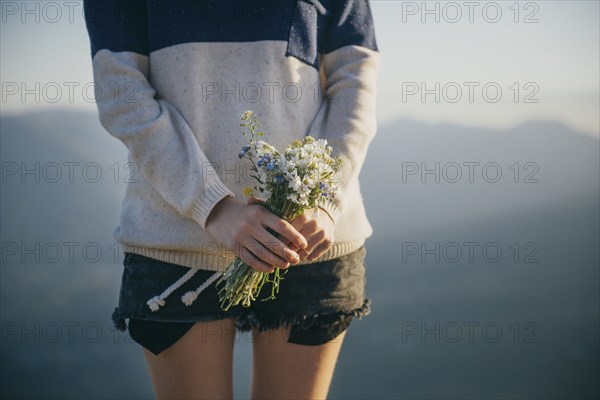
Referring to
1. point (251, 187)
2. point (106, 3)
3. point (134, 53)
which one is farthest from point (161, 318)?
point (106, 3)

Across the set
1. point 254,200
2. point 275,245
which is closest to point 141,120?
point 254,200

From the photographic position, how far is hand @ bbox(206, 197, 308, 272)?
3.84 feet

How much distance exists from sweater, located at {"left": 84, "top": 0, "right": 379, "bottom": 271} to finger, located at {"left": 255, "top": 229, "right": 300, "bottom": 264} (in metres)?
0.12

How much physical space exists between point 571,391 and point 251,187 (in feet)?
8.77

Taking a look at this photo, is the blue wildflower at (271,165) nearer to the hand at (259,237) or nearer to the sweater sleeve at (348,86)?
the hand at (259,237)

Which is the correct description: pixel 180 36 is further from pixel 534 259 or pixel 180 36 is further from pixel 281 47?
pixel 534 259

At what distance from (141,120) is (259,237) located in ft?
1.19

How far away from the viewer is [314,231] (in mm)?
1232

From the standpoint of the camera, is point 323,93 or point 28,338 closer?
point 323,93

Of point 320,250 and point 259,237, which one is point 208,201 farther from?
point 320,250

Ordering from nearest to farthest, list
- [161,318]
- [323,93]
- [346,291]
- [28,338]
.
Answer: [161,318]
[346,291]
[323,93]
[28,338]

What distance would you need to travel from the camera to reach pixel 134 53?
1331mm

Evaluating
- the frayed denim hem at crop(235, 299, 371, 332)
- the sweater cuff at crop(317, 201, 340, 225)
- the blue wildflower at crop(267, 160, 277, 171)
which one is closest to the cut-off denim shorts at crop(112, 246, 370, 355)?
the frayed denim hem at crop(235, 299, 371, 332)

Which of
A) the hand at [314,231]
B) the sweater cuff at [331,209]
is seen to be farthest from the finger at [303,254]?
the sweater cuff at [331,209]
